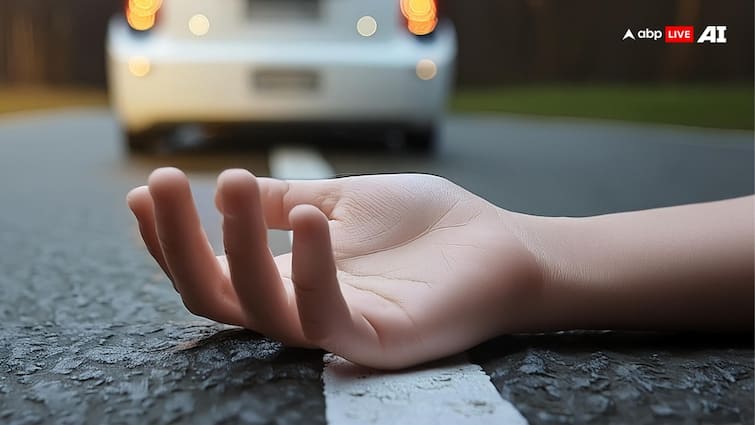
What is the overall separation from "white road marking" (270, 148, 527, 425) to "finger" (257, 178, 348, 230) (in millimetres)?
222

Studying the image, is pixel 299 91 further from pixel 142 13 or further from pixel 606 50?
pixel 606 50

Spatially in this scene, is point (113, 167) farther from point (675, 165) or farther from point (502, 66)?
point (675, 165)

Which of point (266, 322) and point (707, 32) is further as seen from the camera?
point (707, 32)

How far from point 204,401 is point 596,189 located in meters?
2.47

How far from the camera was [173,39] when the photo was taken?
4496 mm

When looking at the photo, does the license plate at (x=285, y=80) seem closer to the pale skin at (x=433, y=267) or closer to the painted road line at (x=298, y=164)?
the painted road line at (x=298, y=164)

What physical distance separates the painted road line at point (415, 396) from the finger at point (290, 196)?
222 mm

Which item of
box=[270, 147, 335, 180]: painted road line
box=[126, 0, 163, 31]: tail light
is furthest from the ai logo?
box=[126, 0, 163, 31]: tail light

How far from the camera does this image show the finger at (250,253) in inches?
42.7

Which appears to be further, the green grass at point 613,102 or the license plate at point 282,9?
the license plate at point 282,9

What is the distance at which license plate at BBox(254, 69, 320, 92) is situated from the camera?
4.27 m

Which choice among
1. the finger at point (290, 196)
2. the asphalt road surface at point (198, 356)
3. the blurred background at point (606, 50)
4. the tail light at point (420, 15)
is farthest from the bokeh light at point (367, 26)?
the finger at point (290, 196)

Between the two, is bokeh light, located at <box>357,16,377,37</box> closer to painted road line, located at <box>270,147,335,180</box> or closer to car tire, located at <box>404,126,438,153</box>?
car tire, located at <box>404,126,438,153</box>

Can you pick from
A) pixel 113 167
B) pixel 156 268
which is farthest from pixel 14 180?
pixel 156 268
